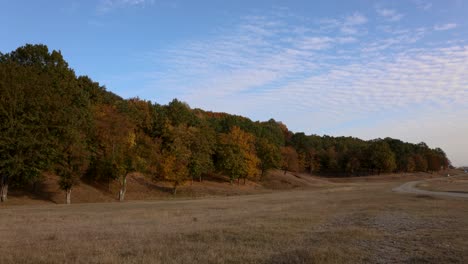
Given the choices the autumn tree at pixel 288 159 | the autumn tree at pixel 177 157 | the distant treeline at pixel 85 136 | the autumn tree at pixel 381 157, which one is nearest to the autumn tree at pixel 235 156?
the distant treeline at pixel 85 136

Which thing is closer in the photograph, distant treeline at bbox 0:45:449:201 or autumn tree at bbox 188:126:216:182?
distant treeline at bbox 0:45:449:201

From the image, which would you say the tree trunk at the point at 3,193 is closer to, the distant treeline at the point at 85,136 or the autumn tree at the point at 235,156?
the distant treeline at the point at 85,136

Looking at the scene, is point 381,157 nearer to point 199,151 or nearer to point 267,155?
point 267,155

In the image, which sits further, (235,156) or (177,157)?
(235,156)

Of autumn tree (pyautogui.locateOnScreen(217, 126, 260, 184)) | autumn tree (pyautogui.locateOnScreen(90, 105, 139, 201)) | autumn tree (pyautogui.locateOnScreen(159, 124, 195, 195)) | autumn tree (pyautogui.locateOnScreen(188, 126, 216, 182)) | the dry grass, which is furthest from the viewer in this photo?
autumn tree (pyautogui.locateOnScreen(217, 126, 260, 184))

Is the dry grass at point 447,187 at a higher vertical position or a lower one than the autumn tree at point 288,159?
lower

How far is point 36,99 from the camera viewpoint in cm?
4194

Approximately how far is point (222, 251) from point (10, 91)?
123 ft

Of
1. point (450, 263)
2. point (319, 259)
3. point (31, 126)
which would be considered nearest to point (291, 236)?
point (319, 259)

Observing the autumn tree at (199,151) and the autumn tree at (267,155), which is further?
the autumn tree at (267,155)

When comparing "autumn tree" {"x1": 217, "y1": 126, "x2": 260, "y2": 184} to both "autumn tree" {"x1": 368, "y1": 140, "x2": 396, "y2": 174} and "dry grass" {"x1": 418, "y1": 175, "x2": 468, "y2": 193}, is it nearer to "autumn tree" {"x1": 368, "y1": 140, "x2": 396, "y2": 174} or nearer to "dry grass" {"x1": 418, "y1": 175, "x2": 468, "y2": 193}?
"dry grass" {"x1": 418, "y1": 175, "x2": 468, "y2": 193}

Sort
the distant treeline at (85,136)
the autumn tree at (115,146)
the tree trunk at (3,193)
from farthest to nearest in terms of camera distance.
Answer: the autumn tree at (115,146) < the tree trunk at (3,193) < the distant treeline at (85,136)

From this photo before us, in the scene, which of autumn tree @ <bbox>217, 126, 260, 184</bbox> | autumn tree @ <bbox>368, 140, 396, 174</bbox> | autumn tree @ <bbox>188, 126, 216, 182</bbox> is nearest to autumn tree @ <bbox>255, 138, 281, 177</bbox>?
autumn tree @ <bbox>217, 126, 260, 184</bbox>

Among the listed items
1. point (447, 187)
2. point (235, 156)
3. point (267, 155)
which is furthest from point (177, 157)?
point (447, 187)
